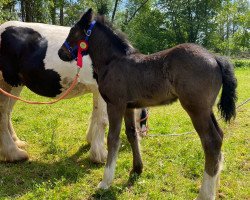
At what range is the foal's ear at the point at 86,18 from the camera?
4262mm

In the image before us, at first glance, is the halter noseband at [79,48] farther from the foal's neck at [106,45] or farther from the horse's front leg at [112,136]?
the horse's front leg at [112,136]

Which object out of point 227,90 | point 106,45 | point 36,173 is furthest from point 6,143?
point 227,90

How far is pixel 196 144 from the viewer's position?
623 centimetres

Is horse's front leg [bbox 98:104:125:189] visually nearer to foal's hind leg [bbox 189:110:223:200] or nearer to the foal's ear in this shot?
foal's hind leg [bbox 189:110:223:200]

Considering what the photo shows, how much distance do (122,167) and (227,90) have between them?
7.31 feet

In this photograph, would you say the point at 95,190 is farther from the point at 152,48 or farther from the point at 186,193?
the point at 152,48

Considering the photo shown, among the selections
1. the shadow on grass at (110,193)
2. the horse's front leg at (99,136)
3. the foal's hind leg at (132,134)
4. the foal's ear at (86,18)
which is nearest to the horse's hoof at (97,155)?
the horse's front leg at (99,136)

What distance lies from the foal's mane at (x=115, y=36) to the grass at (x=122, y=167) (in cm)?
185

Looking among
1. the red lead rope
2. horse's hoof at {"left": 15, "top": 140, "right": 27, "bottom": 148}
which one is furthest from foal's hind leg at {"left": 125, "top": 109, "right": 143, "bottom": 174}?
horse's hoof at {"left": 15, "top": 140, "right": 27, "bottom": 148}

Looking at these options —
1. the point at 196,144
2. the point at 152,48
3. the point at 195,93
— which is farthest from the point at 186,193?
the point at 152,48

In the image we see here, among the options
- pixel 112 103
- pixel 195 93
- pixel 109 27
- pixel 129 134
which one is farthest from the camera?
pixel 129 134

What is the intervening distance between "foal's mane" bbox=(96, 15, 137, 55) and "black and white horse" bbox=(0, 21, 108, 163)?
961 mm

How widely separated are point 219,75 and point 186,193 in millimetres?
1695

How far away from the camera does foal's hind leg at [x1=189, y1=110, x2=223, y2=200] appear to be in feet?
12.0
